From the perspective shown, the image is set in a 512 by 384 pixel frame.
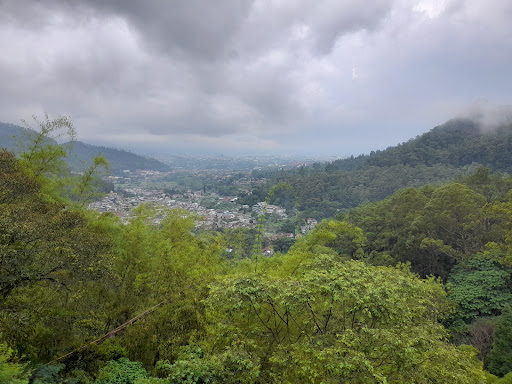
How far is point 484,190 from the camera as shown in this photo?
19625mm

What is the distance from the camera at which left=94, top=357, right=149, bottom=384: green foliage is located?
5.01 m

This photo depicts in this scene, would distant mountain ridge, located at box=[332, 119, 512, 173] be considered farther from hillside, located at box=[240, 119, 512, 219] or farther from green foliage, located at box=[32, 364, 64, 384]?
green foliage, located at box=[32, 364, 64, 384]

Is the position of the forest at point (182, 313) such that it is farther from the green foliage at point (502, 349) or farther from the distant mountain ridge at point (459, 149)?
the distant mountain ridge at point (459, 149)

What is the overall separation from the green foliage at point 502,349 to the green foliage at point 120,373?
9.93 metres

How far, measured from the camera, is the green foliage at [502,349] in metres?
8.06

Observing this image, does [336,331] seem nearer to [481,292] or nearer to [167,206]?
[481,292]

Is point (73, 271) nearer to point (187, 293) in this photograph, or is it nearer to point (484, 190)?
point (187, 293)

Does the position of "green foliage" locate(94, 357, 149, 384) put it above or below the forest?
below

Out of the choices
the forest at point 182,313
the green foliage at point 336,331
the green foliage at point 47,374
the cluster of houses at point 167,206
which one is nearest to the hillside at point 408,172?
the cluster of houses at point 167,206

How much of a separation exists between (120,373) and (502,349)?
10742 mm

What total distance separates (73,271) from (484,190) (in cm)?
2460

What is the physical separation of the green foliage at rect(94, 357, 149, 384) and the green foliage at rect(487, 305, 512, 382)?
32.6ft

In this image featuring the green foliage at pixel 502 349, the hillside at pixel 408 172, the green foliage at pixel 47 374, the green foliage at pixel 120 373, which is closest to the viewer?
the green foliage at pixel 47 374

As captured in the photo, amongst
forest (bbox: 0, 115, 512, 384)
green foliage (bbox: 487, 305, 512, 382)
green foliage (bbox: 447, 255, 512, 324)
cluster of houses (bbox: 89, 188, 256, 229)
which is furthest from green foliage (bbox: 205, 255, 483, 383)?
green foliage (bbox: 447, 255, 512, 324)
